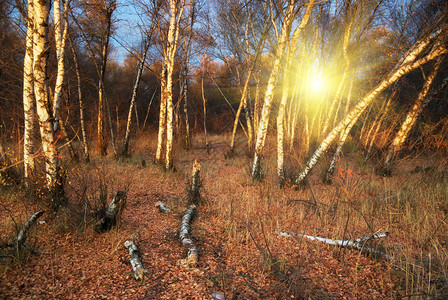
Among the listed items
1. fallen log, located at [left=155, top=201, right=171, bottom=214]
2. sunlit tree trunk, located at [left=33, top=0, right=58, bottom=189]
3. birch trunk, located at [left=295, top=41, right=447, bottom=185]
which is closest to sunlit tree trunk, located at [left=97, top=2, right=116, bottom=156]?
sunlit tree trunk, located at [left=33, top=0, right=58, bottom=189]

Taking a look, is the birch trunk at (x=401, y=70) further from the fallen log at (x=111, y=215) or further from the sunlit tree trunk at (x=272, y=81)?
the fallen log at (x=111, y=215)

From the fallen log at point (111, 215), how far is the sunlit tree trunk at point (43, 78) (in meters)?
1.18

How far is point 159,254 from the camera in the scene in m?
3.07

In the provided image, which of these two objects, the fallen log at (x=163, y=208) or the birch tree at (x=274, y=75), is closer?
the fallen log at (x=163, y=208)

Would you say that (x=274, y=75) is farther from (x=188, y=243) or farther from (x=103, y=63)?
(x=103, y=63)

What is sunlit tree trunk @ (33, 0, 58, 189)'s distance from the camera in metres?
3.37

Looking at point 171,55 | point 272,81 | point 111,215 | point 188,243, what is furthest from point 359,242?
point 171,55

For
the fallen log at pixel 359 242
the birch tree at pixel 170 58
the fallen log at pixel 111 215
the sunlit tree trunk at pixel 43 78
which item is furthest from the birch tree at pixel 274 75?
the sunlit tree trunk at pixel 43 78

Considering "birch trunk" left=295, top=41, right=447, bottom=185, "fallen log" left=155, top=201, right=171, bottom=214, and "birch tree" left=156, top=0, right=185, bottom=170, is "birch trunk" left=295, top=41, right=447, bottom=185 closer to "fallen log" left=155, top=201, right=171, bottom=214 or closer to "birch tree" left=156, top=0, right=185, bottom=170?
"fallen log" left=155, top=201, right=171, bottom=214

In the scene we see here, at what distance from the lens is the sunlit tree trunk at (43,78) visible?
Result: 3.37 meters

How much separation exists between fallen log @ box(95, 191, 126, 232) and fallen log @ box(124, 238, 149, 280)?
1.94 feet

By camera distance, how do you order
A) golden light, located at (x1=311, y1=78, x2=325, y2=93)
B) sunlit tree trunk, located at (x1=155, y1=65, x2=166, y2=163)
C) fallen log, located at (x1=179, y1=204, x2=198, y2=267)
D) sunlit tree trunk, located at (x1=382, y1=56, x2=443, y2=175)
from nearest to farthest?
fallen log, located at (x1=179, y1=204, x2=198, y2=267), sunlit tree trunk, located at (x1=382, y1=56, x2=443, y2=175), sunlit tree trunk, located at (x1=155, y1=65, x2=166, y2=163), golden light, located at (x1=311, y1=78, x2=325, y2=93)

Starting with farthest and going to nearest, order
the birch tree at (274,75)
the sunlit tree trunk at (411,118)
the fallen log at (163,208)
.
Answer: the sunlit tree trunk at (411,118) < the birch tree at (274,75) < the fallen log at (163,208)

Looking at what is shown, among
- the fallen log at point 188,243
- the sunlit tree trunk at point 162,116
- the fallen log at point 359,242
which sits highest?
the sunlit tree trunk at point 162,116
